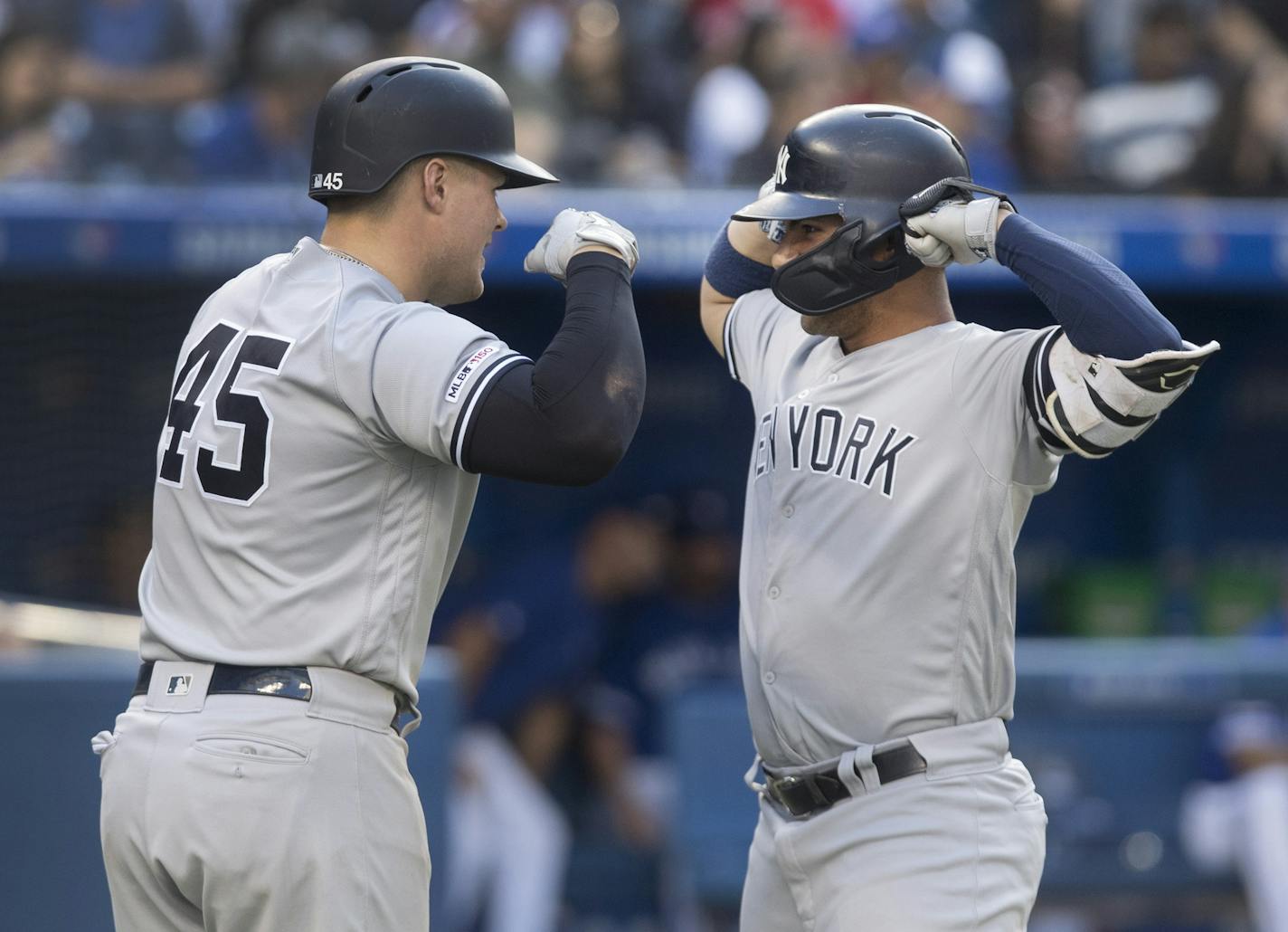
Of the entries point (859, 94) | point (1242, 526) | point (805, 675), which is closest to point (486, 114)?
point (805, 675)

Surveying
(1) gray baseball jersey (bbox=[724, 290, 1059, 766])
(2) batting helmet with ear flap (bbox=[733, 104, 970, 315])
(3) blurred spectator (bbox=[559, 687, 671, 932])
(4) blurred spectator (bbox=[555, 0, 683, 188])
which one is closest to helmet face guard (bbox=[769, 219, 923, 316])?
(2) batting helmet with ear flap (bbox=[733, 104, 970, 315])

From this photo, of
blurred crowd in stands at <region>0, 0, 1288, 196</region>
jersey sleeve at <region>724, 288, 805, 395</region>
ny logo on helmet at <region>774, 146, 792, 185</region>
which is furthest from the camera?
blurred crowd in stands at <region>0, 0, 1288, 196</region>

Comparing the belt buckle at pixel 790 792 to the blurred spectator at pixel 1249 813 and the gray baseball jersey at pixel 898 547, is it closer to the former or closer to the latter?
the gray baseball jersey at pixel 898 547

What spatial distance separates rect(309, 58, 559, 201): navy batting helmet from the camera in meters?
2.54

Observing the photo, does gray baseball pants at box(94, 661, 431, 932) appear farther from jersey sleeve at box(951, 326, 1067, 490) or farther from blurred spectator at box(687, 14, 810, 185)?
blurred spectator at box(687, 14, 810, 185)

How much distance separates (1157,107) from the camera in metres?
7.48

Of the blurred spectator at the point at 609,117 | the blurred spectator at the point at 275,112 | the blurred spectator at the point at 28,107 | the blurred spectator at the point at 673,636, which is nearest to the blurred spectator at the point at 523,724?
the blurred spectator at the point at 673,636

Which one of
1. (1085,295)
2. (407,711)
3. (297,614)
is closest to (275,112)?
(407,711)

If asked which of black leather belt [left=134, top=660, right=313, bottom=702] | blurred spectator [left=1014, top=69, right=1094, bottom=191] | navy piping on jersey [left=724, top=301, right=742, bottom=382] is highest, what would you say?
blurred spectator [left=1014, top=69, right=1094, bottom=191]

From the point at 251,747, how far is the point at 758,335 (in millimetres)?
1262

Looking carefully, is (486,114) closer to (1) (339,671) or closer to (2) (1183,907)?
(1) (339,671)

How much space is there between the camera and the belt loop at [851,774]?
2.67 m

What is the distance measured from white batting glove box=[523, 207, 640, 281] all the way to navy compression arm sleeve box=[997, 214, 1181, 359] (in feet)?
1.88

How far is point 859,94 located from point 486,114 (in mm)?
4865
